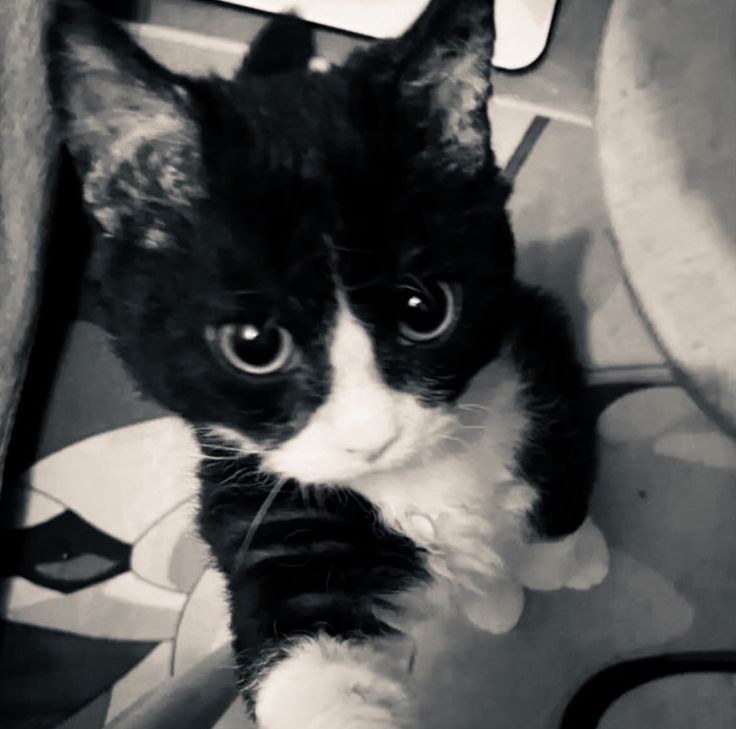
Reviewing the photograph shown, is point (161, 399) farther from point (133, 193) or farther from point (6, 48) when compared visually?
point (6, 48)

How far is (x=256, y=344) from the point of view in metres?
0.47

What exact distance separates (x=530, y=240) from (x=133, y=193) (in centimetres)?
30

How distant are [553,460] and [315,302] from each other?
10.0 inches

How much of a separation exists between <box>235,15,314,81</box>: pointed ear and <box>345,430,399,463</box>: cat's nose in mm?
302

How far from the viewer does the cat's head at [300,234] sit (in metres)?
0.47

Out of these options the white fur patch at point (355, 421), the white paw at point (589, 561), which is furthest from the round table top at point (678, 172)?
the white fur patch at point (355, 421)

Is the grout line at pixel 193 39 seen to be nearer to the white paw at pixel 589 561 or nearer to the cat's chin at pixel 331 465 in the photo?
the cat's chin at pixel 331 465

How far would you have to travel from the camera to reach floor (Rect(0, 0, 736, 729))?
1.95 feet

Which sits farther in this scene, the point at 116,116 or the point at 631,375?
the point at 631,375

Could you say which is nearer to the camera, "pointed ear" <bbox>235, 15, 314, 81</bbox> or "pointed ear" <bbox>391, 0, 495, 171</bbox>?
"pointed ear" <bbox>391, 0, 495, 171</bbox>

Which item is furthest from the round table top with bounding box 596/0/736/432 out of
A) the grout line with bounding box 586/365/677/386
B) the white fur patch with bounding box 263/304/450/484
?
the white fur patch with bounding box 263/304/450/484

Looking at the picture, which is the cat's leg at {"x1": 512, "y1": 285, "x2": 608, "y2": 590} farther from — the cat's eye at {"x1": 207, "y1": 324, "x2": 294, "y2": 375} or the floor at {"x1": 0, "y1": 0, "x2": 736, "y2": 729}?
the cat's eye at {"x1": 207, "y1": 324, "x2": 294, "y2": 375}

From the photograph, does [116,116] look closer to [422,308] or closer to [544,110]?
[422,308]

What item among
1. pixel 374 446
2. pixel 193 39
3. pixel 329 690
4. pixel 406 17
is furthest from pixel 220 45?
pixel 329 690
